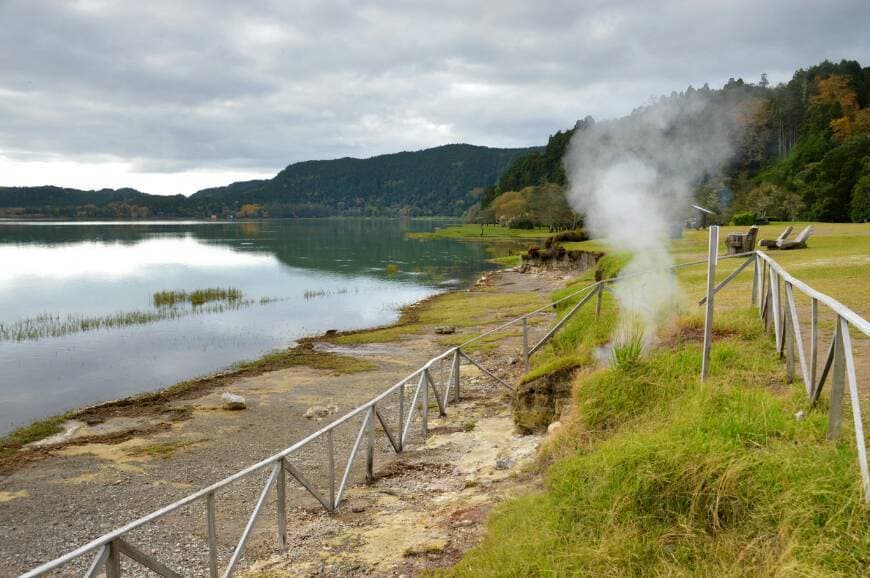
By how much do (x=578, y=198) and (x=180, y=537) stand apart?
38.0 feet

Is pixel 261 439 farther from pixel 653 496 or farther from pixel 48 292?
pixel 48 292

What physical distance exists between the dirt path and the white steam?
524 cm

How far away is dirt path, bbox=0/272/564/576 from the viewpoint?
8.05m

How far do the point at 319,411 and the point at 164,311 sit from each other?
25.4 m

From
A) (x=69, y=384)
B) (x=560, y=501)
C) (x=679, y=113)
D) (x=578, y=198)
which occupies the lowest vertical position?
(x=69, y=384)

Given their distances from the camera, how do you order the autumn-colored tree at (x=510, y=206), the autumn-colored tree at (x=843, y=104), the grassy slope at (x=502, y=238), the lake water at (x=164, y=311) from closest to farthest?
the lake water at (x=164, y=311), the autumn-colored tree at (x=843, y=104), the grassy slope at (x=502, y=238), the autumn-colored tree at (x=510, y=206)

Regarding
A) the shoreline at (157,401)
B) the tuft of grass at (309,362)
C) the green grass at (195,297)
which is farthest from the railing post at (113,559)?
the green grass at (195,297)

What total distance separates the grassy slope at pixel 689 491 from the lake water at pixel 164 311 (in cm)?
1827

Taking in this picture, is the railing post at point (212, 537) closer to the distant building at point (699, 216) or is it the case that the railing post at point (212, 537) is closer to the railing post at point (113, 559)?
the railing post at point (113, 559)

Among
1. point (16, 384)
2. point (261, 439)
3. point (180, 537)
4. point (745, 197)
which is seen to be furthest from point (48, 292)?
point (745, 197)

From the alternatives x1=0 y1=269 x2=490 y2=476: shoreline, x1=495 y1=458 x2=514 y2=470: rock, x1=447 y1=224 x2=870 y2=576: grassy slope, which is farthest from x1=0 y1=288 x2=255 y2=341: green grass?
x1=447 y1=224 x2=870 y2=576: grassy slope

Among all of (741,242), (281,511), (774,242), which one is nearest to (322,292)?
(741,242)

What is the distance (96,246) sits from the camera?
9462 cm

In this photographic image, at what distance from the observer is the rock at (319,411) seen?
17.5 metres
